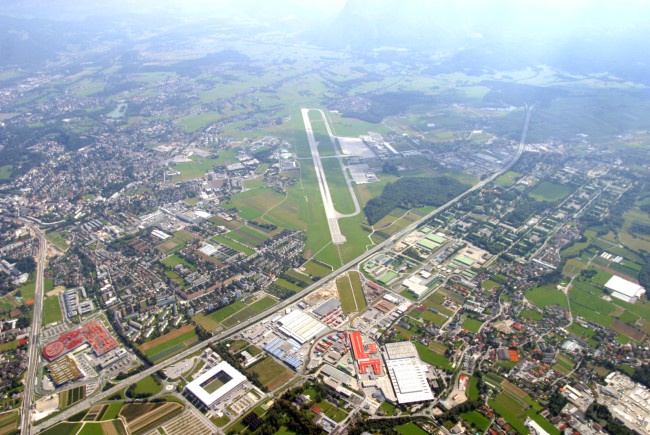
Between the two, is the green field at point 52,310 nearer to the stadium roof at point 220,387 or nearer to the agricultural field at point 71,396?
the agricultural field at point 71,396

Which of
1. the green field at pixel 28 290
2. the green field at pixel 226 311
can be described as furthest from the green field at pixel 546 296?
the green field at pixel 28 290

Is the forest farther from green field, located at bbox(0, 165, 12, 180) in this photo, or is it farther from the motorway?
green field, located at bbox(0, 165, 12, 180)

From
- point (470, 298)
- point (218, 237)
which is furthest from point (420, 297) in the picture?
point (218, 237)

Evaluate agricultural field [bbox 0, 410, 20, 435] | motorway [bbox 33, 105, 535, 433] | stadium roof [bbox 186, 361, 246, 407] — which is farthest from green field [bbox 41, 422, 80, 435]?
stadium roof [bbox 186, 361, 246, 407]

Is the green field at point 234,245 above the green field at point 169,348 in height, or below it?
below

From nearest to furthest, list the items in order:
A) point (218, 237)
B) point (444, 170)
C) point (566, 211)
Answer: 1. point (218, 237)
2. point (566, 211)
3. point (444, 170)

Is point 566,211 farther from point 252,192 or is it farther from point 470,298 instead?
point 252,192

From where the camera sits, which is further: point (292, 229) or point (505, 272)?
point (292, 229)
